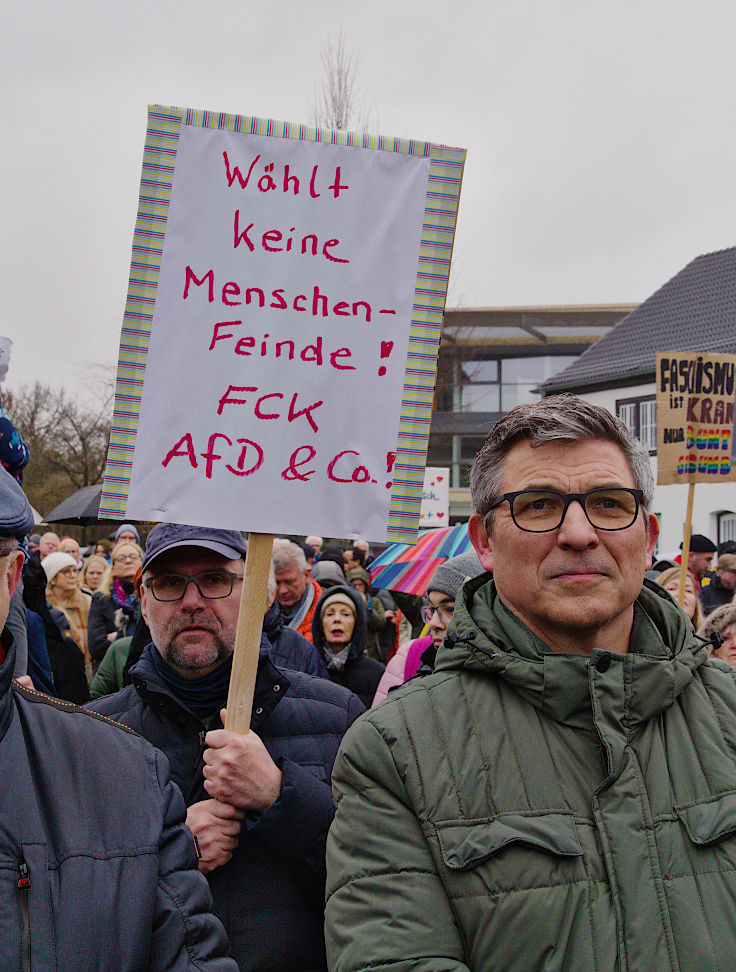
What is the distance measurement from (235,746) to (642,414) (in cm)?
2940

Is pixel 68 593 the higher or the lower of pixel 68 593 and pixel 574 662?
the lower

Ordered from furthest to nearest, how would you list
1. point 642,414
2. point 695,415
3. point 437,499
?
point 642,414 → point 437,499 → point 695,415

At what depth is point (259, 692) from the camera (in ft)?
8.45

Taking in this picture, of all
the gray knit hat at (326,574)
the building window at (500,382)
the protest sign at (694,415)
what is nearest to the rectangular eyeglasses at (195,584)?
the protest sign at (694,415)

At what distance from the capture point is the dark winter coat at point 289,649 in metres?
4.23

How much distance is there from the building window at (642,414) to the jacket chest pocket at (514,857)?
28.4 metres

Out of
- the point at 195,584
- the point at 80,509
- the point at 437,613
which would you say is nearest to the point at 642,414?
the point at 80,509

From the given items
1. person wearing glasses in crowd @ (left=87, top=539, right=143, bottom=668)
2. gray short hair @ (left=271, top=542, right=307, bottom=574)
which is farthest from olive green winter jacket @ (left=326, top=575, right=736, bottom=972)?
person wearing glasses in crowd @ (left=87, top=539, right=143, bottom=668)

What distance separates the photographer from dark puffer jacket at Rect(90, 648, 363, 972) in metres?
2.35

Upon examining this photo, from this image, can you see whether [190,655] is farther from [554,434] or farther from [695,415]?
[695,415]

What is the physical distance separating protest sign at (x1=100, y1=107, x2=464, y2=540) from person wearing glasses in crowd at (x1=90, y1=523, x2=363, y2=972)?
0.42m

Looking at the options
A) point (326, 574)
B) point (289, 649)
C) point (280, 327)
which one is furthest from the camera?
point (326, 574)

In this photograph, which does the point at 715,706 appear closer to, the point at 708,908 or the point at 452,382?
the point at 708,908

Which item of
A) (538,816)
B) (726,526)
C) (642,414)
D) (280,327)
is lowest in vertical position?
(538,816)
